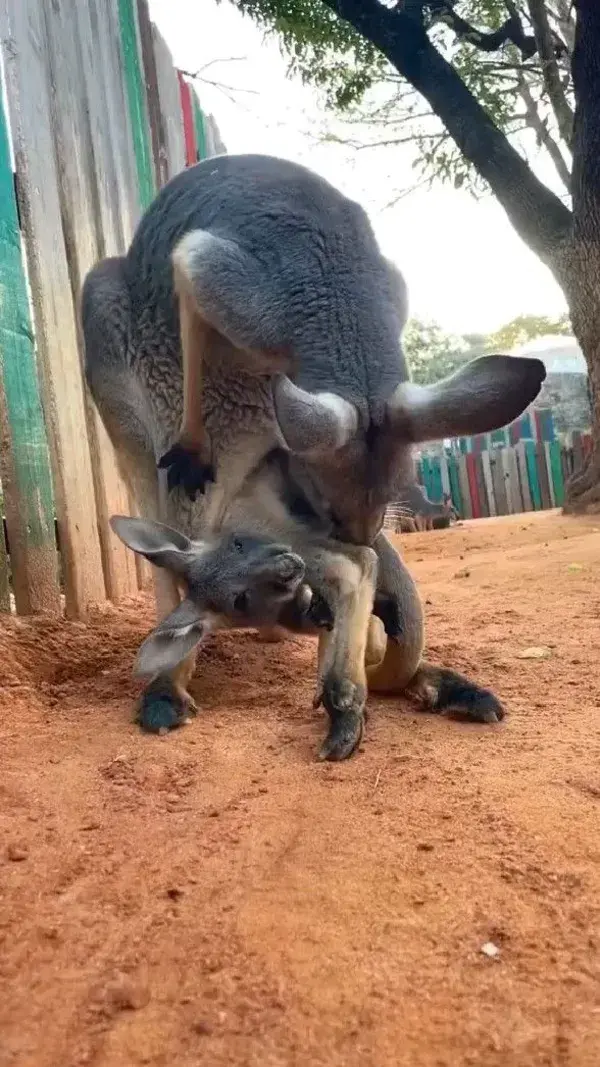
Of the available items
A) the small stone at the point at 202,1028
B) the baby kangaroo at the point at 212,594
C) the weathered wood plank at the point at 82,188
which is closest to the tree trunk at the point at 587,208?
the weathered wood plank at the point at 82,188

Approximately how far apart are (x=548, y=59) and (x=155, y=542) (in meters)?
9.00

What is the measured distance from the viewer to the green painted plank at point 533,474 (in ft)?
51.2

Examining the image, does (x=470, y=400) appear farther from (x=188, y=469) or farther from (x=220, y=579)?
(x=188, y=469)

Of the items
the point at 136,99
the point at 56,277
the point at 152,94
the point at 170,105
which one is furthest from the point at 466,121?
the point at 56,277

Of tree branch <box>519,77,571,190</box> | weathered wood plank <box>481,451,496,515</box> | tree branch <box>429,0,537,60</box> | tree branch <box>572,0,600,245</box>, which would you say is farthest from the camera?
weathered wood plank <box>481,451,496,515</box>

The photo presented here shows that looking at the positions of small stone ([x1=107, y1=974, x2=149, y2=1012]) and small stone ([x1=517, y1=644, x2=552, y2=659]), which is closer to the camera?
small stone ([x1=107, y1=974, x2=149, y2=1012])

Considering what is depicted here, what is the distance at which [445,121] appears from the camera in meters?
7.94

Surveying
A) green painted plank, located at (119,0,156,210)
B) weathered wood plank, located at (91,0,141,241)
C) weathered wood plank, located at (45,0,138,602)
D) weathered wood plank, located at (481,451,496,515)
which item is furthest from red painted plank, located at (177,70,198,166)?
weathered wood plank, located at (481,451,496,515)

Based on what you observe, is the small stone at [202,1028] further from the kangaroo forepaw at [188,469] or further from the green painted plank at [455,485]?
the green painted plank at [455,485]

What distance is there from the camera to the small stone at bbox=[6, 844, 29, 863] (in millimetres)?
1742

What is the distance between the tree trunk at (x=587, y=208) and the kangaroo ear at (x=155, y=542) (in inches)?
239

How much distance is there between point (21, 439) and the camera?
353cm

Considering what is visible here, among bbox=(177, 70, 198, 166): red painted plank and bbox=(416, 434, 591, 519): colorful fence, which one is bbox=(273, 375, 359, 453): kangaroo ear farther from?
bbox=(416, 434, 591, 519): colorful fence

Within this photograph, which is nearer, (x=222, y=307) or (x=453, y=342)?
(x=222, y=307)
